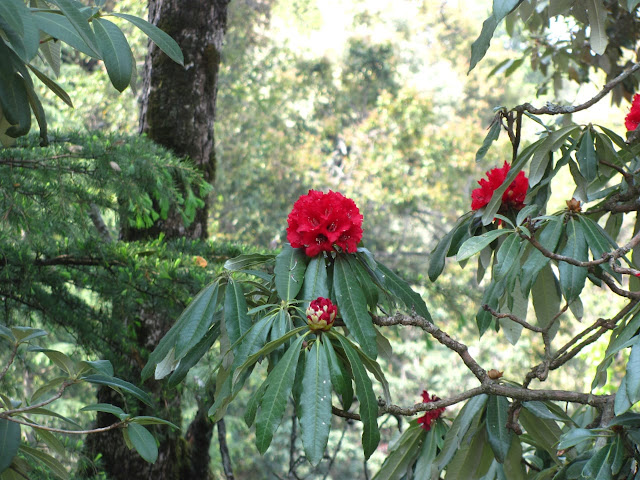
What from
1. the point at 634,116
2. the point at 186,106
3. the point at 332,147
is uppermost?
the point at 332,147

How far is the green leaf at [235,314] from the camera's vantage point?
98 centimetres

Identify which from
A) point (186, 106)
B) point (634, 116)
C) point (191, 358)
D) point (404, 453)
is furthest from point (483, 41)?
point (186, 106)

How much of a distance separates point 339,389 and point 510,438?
0.46 metres

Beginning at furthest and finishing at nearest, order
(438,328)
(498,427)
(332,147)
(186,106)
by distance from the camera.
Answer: (332,147)
(186,106)
(498,427)
(438,328)

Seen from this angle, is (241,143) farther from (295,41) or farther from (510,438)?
(510,438)

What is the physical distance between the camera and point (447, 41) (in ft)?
38.8

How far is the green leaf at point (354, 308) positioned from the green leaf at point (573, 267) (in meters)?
0.34

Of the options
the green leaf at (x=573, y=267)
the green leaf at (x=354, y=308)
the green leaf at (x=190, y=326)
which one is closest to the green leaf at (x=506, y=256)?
the green leaf at (x=573, y=267)

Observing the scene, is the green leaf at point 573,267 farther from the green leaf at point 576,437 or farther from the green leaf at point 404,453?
the green leaf at point 404,453

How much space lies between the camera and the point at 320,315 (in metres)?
0.88

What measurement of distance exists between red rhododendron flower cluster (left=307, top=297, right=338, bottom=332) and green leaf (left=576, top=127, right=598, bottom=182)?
59cm

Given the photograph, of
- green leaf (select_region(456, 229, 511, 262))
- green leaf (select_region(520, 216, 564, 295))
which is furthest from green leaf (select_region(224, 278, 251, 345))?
green leaf (select_region(520, 216, 564, 295))

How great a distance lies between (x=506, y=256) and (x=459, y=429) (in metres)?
0.35

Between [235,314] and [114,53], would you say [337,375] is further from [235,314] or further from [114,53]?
[114,53]
